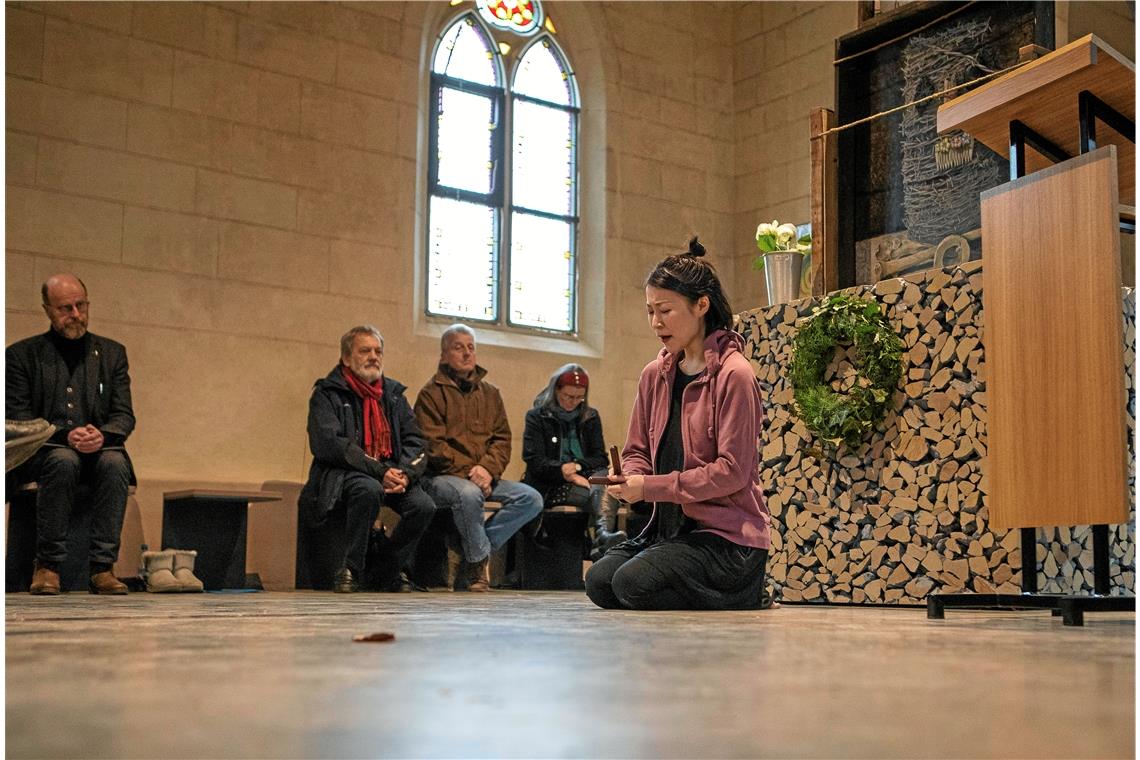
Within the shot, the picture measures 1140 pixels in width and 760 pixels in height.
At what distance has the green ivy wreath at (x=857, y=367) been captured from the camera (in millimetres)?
5035

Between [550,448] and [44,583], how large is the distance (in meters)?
3.14

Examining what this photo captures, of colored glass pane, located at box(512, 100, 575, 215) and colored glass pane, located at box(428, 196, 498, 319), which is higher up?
colored glass pane, located at box(512, 100, 575, 215)

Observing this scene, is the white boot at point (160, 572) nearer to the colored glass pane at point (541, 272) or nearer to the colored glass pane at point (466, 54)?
the colored glass pane at point (541, 272)

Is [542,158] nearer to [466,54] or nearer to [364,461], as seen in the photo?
[466,54]

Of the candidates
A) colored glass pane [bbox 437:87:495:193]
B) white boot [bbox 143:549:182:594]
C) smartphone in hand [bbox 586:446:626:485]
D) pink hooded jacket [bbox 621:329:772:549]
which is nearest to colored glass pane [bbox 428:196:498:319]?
colored glass pane [bbox 437:87:495:193]

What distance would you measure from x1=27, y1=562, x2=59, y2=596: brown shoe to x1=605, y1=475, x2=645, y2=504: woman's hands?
3.14m

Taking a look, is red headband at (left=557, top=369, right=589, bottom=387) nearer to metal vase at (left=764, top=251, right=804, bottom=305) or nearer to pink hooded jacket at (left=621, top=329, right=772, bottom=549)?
metal vase at (left=764, top=251, right=804, bottom=305)

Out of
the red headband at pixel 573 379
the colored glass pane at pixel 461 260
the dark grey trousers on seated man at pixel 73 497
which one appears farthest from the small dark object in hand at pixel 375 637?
the colored glass pane at pixel 461 260

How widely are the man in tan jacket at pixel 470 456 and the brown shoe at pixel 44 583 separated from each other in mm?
2024

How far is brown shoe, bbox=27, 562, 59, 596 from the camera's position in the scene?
565 cm

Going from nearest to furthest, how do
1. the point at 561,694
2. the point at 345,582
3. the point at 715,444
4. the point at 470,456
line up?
the point at 561,694 < the point at 715,444 < the point at 345,582 < the point at 470,456

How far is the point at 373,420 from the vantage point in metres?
7.01

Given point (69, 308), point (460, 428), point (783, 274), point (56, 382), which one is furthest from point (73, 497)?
point (783, 274)

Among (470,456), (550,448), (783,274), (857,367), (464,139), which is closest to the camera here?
(857,367)
